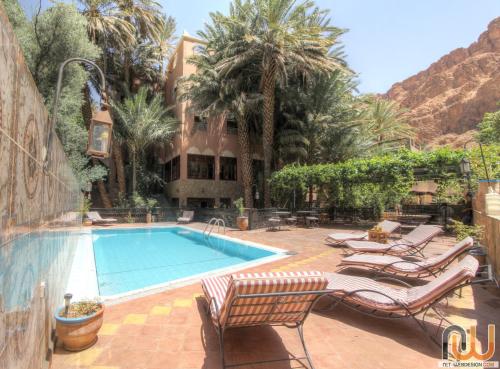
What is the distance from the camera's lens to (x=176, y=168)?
23.6m

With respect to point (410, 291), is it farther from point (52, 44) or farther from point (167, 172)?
point (167, 172)

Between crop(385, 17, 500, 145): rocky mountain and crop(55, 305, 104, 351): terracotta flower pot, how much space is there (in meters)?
56.6

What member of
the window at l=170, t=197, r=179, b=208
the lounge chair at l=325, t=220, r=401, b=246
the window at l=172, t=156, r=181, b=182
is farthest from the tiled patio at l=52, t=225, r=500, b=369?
the window at l=170, t=197, r=179, b=208

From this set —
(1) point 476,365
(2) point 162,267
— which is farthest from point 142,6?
(1) point 476,365

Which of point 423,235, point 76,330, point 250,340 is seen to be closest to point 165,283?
point 76,330

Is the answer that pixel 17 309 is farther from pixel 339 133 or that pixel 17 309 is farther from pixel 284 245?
pixel 339 133

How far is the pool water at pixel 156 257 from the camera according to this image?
22.7ft

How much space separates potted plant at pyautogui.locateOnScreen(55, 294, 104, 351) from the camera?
9.68 feet

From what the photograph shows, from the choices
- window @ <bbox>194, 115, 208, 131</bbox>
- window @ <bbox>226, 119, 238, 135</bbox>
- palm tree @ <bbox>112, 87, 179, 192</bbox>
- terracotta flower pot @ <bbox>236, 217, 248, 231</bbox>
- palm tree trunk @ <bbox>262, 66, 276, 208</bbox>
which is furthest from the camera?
window @ <bbox>226, 119, 238, 135</bbox>

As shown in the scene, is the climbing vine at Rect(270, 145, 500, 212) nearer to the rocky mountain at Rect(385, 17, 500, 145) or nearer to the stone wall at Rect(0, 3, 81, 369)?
the stone wall at Rect(0, 3, 81, 369)

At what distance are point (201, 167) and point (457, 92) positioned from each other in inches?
2154

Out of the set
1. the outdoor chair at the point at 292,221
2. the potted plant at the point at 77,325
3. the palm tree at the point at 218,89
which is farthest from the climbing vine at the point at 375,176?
the potted plant at the point at 77,325

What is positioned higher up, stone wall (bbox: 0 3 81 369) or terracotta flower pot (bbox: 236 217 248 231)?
stone wall (bbox: 0 3 81 369)

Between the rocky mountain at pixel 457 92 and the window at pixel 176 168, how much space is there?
145ft
